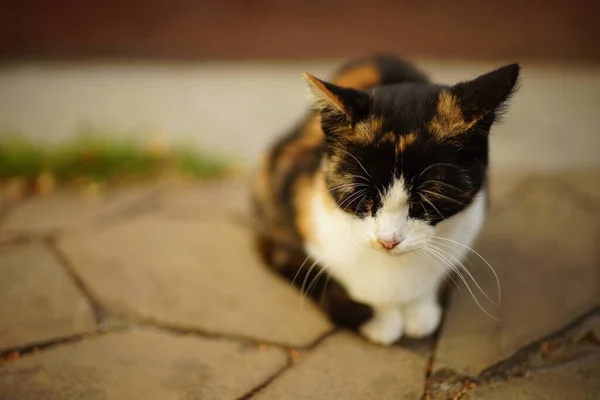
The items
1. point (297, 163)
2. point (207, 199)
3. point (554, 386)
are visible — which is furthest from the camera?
point (207, 199)

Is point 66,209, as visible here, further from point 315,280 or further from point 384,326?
point 384,326

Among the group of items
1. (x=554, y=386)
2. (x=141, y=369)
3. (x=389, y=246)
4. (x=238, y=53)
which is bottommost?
(x=141, y=369)

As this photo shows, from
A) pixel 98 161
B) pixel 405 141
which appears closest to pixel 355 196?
pixel 405 141

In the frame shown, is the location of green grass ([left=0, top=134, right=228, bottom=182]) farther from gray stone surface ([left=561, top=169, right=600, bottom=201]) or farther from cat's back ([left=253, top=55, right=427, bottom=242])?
gray stone surface ([left=561, top=169, right=600, bottom=201])

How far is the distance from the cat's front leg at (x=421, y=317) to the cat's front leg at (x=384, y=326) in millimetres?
25

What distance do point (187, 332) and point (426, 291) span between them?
0.87 m

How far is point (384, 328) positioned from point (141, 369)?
83 centimetres

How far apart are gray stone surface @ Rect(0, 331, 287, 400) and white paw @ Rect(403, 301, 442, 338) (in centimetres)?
45

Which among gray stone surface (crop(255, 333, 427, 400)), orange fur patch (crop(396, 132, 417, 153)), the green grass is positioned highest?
orange fur patch (crop(396, 132, 417, 153))

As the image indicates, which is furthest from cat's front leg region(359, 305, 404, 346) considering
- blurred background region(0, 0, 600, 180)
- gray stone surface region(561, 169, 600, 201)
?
blurred background region(0, 0, 600, 180)

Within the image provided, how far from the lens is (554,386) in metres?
1.90

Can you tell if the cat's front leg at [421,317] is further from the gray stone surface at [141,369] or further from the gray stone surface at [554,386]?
the gray stone surface at [141,369]

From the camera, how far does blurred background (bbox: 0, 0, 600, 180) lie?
4160 mm

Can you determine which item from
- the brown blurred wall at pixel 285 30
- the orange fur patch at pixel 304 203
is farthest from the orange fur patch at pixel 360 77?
the brown blurred wall at pixel 285 30
